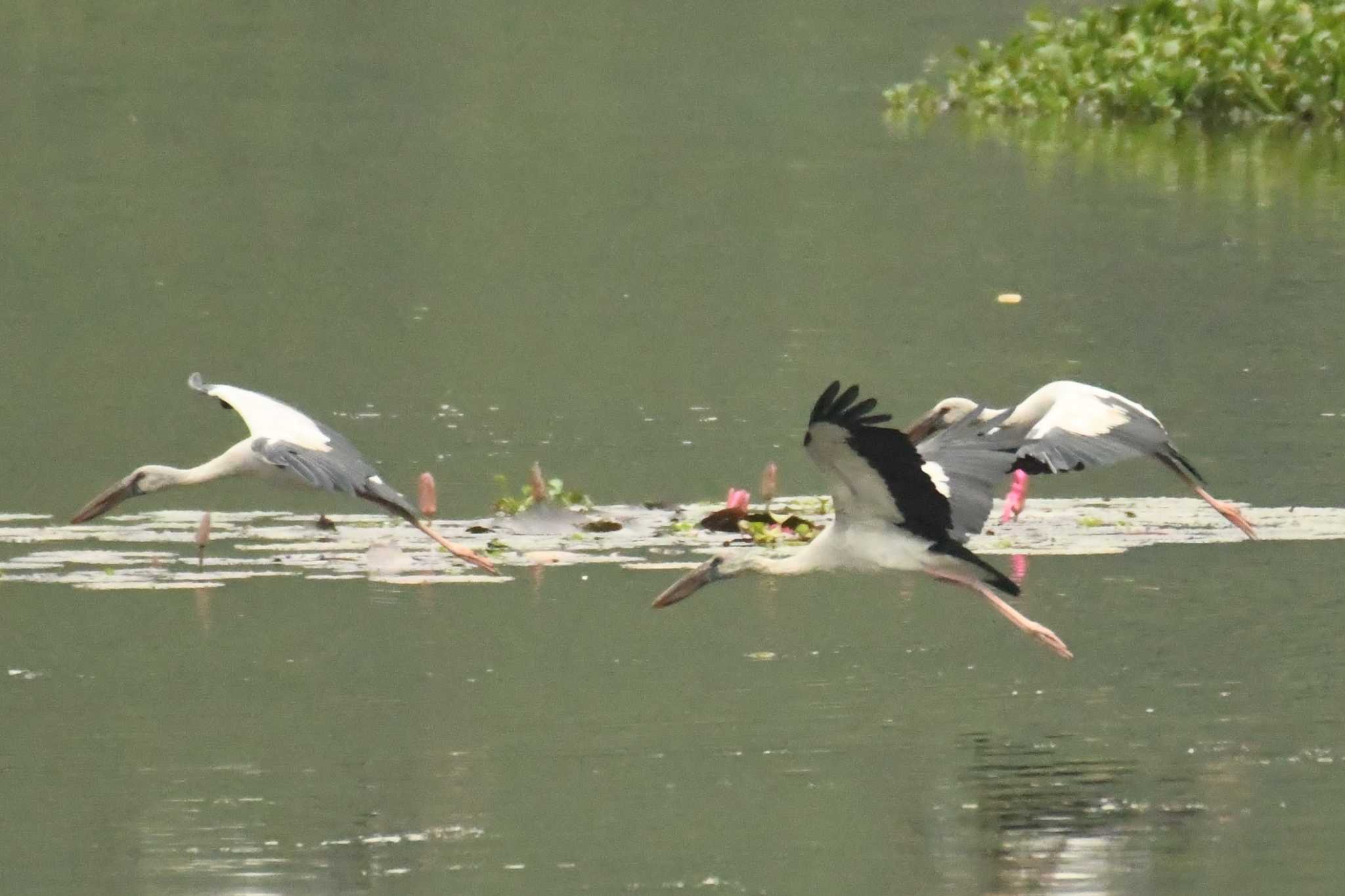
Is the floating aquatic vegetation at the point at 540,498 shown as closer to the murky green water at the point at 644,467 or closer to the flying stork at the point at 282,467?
the murky green water at the point at 644,467

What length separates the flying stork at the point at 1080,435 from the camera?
467 inches

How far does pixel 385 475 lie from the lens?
13.9m

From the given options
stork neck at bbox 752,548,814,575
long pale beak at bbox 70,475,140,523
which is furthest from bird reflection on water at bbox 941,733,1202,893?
long pale beak at bbox 70,475,140,523

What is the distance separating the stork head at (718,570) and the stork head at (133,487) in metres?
2.39

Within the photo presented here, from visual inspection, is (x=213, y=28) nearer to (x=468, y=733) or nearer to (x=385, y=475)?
(x=385, y=475)

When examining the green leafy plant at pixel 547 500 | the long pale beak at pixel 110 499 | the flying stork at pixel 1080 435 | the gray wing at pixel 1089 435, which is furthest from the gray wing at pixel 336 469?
the gray wing at pixel 1089 435

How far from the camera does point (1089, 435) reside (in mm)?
12242

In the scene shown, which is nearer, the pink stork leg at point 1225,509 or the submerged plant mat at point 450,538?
the submerged plant mat at point 450,538

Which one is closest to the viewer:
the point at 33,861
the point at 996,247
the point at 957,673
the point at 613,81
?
the point at 33,861

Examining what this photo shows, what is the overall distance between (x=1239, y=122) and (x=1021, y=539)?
1774 centimetres

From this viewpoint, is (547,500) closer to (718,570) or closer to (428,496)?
(428,496)

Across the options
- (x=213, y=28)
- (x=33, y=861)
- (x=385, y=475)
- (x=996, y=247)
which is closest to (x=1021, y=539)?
(x=385, y=475)

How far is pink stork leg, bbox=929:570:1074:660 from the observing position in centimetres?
1039

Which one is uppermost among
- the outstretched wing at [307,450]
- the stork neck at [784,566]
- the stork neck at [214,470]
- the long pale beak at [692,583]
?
the outstretched wing at [307,450]
